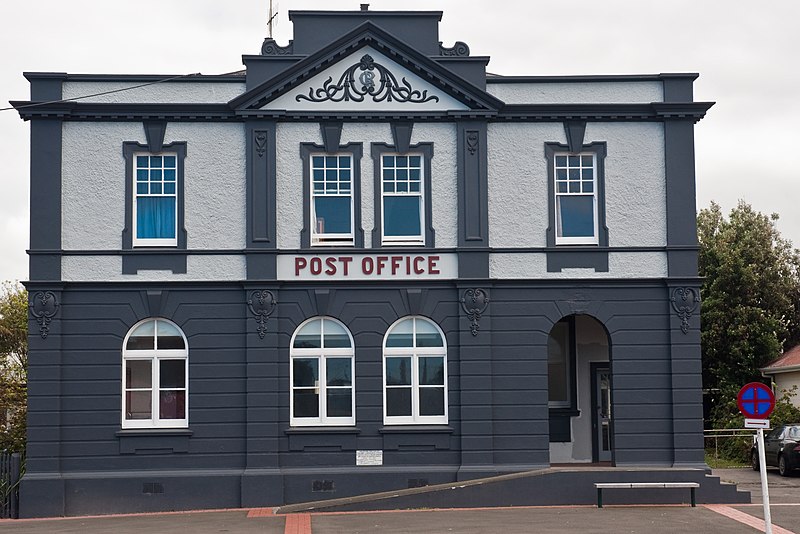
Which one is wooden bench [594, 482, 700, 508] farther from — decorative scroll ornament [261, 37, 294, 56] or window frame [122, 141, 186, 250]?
decorative scroll ornament [261, 37, 294, 56]

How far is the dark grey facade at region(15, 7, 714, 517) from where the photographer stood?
21766 millimetres

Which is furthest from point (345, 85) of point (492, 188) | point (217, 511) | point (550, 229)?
point (217, 511)

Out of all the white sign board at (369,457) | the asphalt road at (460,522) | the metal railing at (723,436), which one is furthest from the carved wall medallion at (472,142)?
the metal railing at (723,436)

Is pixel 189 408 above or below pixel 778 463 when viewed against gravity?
above

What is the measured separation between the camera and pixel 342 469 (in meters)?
21.9

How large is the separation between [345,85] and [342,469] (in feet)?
25.0

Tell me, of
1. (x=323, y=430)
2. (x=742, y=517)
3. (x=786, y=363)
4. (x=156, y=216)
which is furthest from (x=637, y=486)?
(x=786, y=363)

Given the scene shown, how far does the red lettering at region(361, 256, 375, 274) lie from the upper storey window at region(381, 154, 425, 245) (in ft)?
2.07

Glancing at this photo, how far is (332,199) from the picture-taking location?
22.6 m

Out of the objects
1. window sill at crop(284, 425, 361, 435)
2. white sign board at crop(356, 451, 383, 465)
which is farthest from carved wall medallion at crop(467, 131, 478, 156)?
white sign board at crop(356, 451, 383, 465)

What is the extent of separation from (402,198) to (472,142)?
5.90ft

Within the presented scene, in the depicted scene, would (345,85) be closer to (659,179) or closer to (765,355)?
(659,179)

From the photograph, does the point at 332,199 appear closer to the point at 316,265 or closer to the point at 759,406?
the point at 316,265

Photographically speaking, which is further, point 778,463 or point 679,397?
point 778,463
